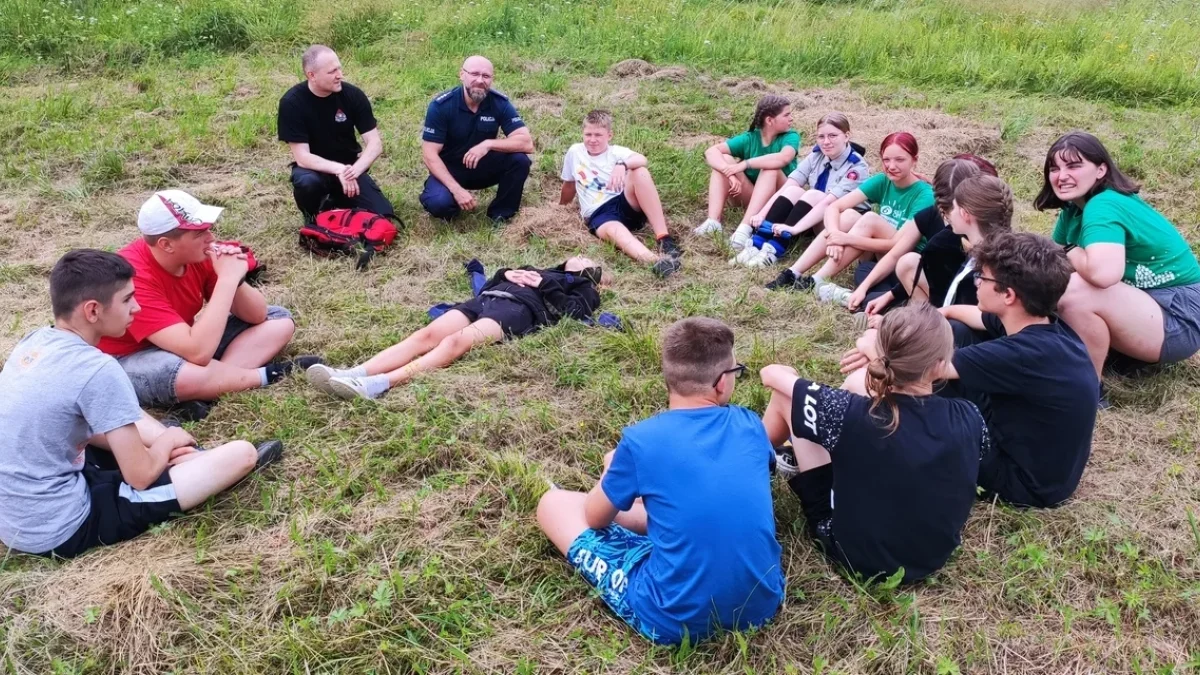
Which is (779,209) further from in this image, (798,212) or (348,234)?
(348,234)

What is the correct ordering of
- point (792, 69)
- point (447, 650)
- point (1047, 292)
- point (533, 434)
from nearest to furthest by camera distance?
point (447, 650)
point (1047, 292)
point (533, 434)
point (792, 69)

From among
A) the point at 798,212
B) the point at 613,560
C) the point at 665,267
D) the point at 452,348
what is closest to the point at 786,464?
the point at 613,560

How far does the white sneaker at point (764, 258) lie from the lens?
19.2 ft

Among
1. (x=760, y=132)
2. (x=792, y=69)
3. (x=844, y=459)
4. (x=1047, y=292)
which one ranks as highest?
(x=1047, y=292)

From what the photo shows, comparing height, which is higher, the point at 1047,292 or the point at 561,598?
the point at 1047,292

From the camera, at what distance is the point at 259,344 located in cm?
454

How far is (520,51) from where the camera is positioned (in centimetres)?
1063

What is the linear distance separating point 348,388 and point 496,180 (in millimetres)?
3154

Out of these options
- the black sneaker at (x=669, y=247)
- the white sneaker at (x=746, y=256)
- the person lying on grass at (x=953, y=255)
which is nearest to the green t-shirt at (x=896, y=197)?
the person lying on grass at (x=953, y=255)

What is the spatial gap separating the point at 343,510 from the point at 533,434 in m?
0.91

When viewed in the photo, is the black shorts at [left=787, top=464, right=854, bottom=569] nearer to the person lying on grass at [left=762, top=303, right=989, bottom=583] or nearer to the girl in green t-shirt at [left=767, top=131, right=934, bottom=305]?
the person lying on grass at [left=762, top=303, right=989, bottom=583]

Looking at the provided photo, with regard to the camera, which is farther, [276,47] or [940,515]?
[276,47]

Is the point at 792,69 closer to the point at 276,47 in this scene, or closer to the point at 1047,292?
the point at 276,47

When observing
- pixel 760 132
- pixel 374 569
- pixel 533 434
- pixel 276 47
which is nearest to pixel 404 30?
pixel 276 47
